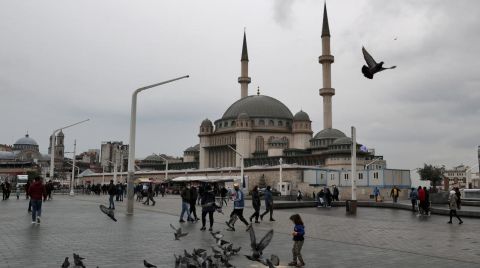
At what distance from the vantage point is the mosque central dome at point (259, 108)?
302 ft

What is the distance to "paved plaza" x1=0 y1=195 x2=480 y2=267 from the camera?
29.7ft

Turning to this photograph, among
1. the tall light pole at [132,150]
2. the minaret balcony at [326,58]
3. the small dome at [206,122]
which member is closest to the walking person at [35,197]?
the tall light pole at [132,150]

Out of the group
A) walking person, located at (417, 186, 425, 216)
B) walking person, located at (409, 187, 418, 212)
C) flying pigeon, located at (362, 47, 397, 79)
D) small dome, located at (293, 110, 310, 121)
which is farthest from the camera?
small dome, located at (293, 110, 310, 121)

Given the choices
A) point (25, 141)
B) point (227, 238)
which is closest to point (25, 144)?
point (25, 141)

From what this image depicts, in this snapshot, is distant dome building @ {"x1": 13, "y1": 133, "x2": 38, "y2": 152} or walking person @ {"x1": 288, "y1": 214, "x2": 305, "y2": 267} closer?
walking person @ {"x1": 288, "y1": 214, "x2": 305, "y2": 267}

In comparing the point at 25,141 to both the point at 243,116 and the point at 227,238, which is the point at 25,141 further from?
the point at 227,238

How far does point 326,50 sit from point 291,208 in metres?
54.1

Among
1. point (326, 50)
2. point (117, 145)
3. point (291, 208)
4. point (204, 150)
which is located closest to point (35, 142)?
point (117, 145)

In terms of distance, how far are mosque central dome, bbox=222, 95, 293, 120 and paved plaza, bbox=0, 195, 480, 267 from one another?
247ft

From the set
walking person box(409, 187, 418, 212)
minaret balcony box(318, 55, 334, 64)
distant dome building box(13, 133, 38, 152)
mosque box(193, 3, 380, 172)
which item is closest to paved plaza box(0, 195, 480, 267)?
walking person box(409, 187, 418, 212)

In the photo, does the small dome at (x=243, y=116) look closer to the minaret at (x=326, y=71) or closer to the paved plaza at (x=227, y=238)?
the minaret at (x=326, y=71)

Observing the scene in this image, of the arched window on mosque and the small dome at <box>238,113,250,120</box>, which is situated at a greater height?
the small dome at <box>238,113,250,120</box>

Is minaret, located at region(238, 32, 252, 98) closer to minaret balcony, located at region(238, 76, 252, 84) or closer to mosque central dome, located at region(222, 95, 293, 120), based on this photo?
minaret balcony, located at region(238, 76, 252, 84)

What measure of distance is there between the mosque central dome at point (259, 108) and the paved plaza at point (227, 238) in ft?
247
